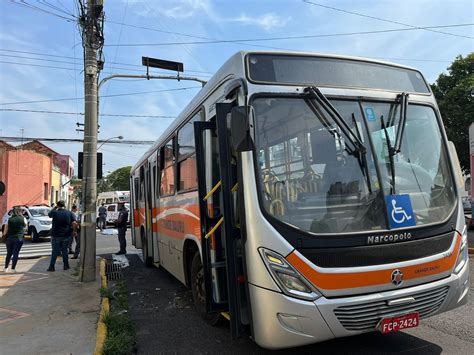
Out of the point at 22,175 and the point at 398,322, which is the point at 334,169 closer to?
the point at 398,322

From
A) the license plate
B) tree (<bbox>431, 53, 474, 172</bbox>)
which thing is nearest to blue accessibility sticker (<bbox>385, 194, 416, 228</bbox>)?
the license plate

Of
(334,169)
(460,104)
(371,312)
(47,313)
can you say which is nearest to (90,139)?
(47,313)

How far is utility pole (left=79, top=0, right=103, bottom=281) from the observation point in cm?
893

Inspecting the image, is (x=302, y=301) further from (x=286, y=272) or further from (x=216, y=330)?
(x=216, y=330)

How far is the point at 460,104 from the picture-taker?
74.2 feet

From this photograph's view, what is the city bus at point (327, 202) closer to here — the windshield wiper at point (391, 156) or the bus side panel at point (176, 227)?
the windshield wiper at point (391, 156)

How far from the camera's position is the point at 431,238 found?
409cm

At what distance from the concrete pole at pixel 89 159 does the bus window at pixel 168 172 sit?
7.02ft

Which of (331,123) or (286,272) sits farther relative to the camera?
(331,123)

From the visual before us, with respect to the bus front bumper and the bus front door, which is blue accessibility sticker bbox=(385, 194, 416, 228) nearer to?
the bus front bumper

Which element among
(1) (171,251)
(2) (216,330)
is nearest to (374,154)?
(2) (216,330)

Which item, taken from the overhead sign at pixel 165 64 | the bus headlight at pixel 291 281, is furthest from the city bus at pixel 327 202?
the overhead sign at pixel 165 64

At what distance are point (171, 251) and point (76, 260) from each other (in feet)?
20.5

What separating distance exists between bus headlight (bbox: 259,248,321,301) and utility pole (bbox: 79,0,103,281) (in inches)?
250
